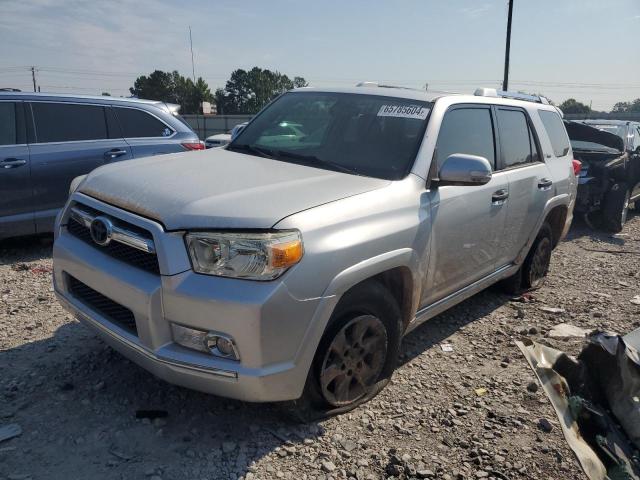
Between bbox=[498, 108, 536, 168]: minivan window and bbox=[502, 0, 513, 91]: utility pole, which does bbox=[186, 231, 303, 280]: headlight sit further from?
bbox=[502, 0, 513, 91]: utility pole

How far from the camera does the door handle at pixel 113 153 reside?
19.3ft

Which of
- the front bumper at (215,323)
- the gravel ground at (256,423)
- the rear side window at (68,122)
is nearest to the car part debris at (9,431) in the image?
the gravel ground at (256,423)

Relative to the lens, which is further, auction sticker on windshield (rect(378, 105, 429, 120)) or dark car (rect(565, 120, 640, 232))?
dark car (rect(565, 120, 640, 232))

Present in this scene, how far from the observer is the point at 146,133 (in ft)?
20.7

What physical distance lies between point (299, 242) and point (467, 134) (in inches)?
76.9

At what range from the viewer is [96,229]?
8.85 ft

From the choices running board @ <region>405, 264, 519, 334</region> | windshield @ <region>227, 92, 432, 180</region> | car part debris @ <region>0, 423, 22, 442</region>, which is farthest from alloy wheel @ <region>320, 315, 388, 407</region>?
car part debris @ <region>0, 423, 22, 442</region>

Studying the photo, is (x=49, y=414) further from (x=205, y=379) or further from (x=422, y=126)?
(x=422, y=126)

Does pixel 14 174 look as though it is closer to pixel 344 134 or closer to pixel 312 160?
pixel 312 160

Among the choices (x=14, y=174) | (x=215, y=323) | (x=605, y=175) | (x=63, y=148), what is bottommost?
Answer: (x=605, y=175)

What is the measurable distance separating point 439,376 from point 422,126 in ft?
5.43

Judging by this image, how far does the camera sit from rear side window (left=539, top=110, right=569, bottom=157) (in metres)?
5.07

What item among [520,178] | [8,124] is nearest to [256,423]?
[520,178]

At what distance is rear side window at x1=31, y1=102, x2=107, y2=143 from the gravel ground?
7.37ft
